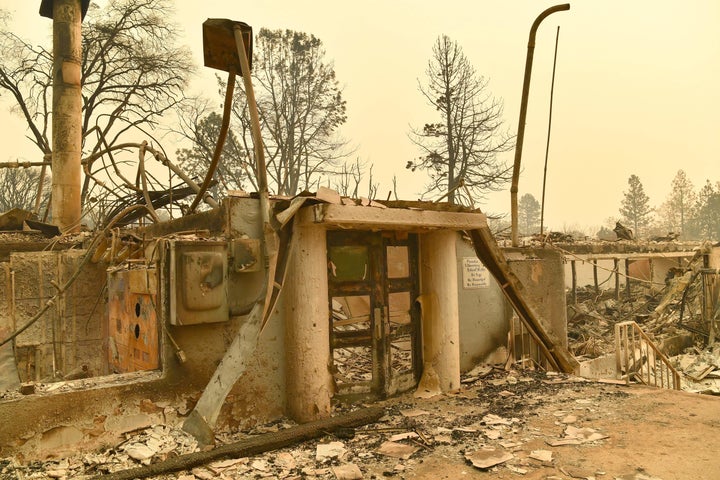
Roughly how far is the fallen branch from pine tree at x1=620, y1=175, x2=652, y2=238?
55573 mm

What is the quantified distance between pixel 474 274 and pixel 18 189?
105 feet

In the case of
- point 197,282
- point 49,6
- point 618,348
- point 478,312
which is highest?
point 49,6

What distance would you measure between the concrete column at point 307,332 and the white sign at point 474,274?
3.33 metres

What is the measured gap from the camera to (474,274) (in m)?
8.43

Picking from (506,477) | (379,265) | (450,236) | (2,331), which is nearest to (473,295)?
(450,236)

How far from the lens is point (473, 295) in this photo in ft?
27.6

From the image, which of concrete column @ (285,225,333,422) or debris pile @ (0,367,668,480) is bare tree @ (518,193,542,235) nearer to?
debris pile @ (0,367,668,480)

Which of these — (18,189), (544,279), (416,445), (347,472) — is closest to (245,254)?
(347,472)

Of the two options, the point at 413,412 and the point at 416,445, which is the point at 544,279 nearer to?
the point at 413,412

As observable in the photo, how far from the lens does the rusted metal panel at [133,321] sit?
18.0 ft

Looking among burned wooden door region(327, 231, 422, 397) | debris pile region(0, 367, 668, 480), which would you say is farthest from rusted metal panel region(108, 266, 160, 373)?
burned wooden door region(327, 231, 422, 397)

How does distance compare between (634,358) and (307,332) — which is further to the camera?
(634,358)

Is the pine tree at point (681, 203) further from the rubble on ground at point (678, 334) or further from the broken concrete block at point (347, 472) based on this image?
the broken concrete block at point (347, 472)

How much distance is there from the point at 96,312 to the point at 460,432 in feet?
20.5
